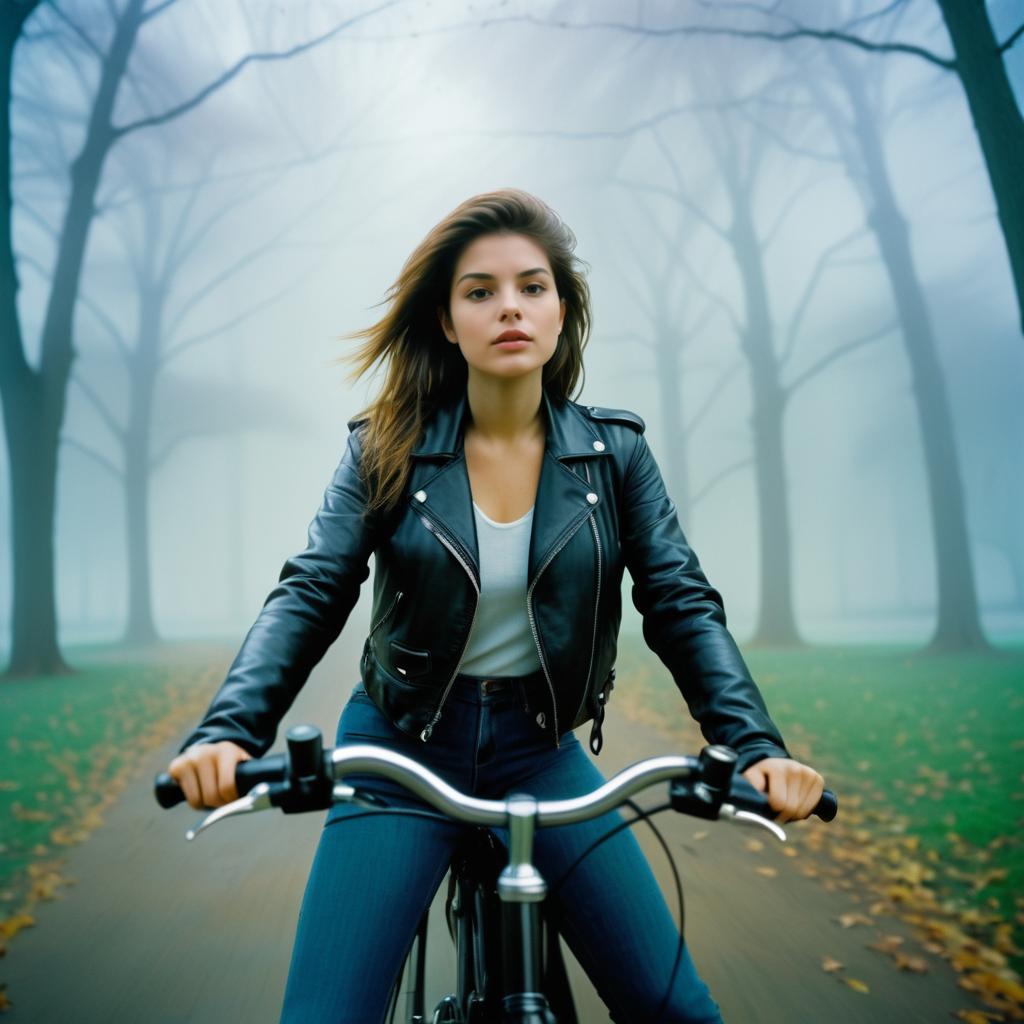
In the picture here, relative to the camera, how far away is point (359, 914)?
1579 millimetres

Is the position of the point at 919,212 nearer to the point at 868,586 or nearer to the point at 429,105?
the point at 868,586

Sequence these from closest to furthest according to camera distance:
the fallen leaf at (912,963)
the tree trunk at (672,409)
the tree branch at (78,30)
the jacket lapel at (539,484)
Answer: the jacket lapel at (539,484) → the fallen leaf at (912,963) → the tree branch at (78,30) → the tree trunk at (672,409)

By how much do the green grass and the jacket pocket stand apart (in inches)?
159

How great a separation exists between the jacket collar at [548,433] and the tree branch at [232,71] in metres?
7.37

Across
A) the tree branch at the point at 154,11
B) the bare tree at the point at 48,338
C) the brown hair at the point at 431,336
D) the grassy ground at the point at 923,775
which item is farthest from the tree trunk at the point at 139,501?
the brown hair at the point at 431,336

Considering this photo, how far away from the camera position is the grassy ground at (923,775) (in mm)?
4074

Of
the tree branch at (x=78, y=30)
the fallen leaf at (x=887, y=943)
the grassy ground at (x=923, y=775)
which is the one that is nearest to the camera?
the fallen leaf at (x=887, y=943)

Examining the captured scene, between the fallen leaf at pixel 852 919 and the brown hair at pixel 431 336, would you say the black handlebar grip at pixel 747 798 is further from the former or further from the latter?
the fallen leaf at pixel 852 919

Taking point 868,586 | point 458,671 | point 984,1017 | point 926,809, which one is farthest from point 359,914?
point 868,586

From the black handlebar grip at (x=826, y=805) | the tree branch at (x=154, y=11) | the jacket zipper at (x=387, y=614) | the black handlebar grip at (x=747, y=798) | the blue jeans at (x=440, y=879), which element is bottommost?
the blue jeans at (x=440, y=879)

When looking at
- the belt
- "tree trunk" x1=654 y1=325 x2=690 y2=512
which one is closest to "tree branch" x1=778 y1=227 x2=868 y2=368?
"tree trunk" x1=654 y1=325 x2=690 y2=512

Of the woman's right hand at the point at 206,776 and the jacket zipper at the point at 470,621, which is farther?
the jacket zipper at the point at 470,621

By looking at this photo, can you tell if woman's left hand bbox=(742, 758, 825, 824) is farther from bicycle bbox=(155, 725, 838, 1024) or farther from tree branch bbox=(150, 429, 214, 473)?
tree branch bbox=(150, 429, 214, 473)

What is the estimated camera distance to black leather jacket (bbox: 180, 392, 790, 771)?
5.86ft
